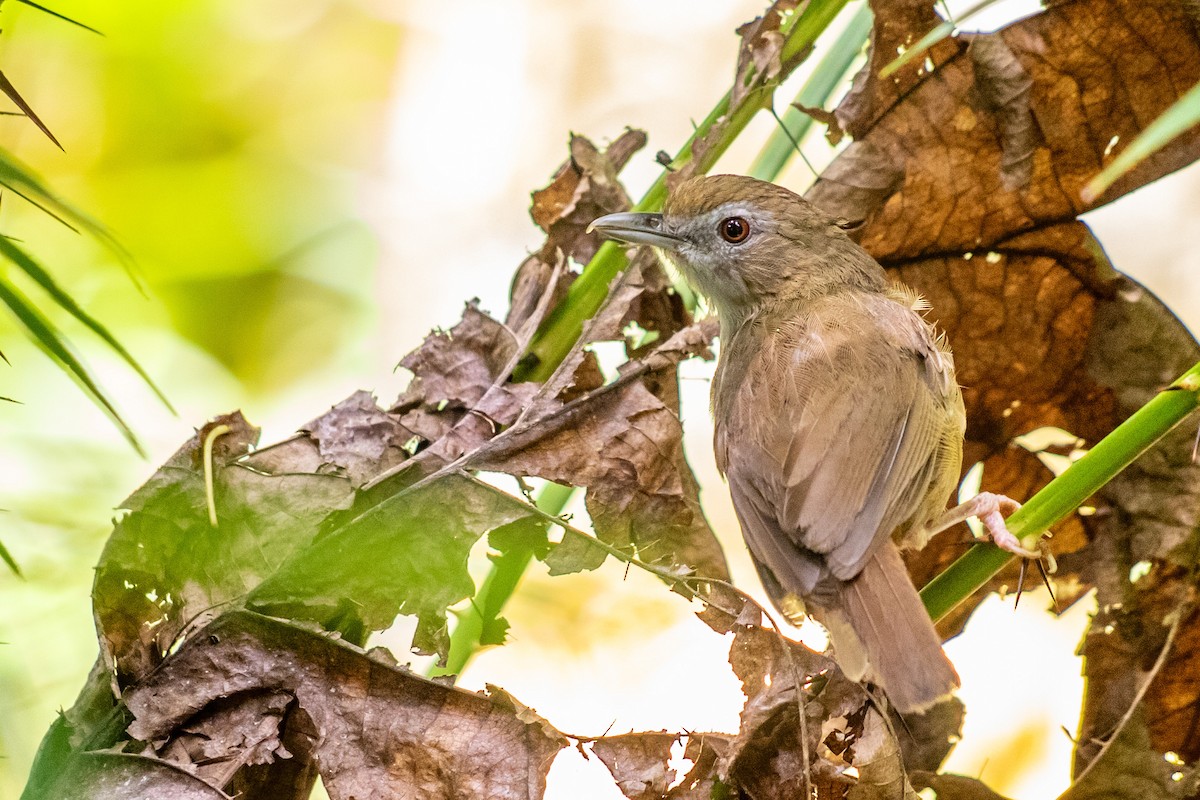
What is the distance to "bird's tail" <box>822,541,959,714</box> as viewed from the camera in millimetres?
2287

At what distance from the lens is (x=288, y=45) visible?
16.5 feet

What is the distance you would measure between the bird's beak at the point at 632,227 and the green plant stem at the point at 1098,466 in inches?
47.9

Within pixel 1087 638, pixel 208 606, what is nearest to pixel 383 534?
pixel 208 606

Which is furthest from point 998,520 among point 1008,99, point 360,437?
point 360,437

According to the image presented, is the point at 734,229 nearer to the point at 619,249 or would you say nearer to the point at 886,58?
the point at 619,249

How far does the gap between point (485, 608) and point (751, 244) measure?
1.51 meters

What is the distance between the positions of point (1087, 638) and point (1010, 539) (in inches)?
30.1

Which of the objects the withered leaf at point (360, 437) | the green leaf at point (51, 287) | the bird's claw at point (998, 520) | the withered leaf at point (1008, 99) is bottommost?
the bird's claw at point (998, 520)

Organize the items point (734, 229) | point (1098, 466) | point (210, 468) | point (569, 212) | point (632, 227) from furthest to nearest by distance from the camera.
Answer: point (734, 229), point (569, 212), point (632, 227), point (210, 468), point (1098, 466)

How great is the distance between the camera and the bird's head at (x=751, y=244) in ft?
10.6

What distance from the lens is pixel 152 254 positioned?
3746mm

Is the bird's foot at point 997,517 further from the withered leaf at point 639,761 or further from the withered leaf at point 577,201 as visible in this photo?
the withered leaf at point 577,201

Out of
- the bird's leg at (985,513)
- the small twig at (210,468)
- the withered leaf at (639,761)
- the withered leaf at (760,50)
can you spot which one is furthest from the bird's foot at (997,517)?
the small twig at (210,468)

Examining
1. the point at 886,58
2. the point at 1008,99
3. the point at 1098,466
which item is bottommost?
the point at 1098,466
